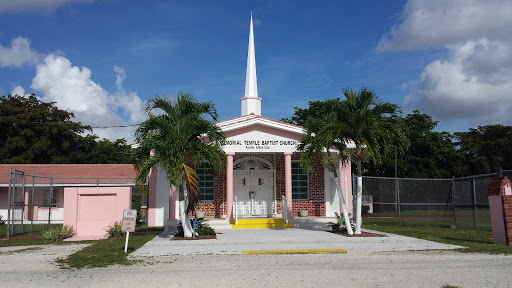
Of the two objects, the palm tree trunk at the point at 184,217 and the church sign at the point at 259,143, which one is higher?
the church sign at the point at 259,143

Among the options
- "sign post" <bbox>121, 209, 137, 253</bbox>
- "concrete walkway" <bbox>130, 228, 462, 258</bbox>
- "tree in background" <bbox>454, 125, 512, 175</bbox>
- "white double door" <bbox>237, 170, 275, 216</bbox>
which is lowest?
"concrete walkway" <bbox>130, 228, 462, 258</bbox>

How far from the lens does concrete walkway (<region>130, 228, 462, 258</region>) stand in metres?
11.0

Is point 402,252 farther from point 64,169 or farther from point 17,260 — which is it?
point 64,169

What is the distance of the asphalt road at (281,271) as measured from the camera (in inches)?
285

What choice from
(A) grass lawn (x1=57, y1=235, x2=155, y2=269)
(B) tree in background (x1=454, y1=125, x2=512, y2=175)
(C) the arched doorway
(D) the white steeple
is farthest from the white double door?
(B) tree in background (x1=454, y1=125, x2=512, y2=175)

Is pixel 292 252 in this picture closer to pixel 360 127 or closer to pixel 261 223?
pixel 360 127

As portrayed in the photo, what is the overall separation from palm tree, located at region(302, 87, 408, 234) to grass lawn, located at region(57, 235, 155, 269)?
6716mm

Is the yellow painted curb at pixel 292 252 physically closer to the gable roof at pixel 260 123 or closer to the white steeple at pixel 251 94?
the gable roof at pixel 260 123

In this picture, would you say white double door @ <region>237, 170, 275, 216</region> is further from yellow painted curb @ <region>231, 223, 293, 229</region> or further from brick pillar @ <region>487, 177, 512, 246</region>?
brick pillar @ <region>487, 177, 512, 246</region>

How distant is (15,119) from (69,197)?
26238mm

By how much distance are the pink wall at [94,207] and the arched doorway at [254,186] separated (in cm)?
638

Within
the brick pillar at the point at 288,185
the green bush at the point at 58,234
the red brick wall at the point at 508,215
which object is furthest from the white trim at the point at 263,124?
the red brick wall at the point at 508,215

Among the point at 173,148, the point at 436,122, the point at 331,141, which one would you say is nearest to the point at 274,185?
the point at 331,141

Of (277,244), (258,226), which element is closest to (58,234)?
(277,244)
